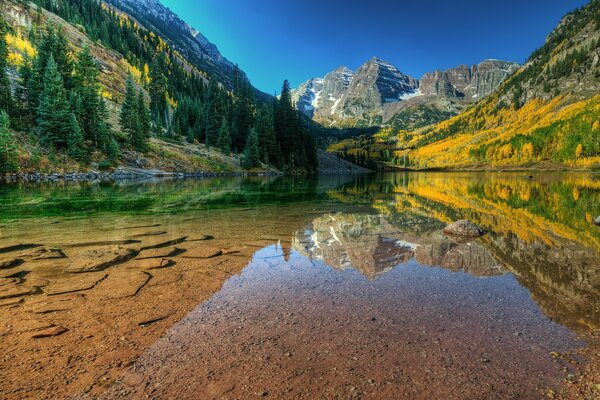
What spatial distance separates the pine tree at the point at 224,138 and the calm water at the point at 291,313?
78471mm

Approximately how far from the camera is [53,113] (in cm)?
5472

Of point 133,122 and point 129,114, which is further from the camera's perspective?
point 129,114

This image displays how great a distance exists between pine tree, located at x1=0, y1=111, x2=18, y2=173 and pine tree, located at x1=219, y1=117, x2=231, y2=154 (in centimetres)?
4852

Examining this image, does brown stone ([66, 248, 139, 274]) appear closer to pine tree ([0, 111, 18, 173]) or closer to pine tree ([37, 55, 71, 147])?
pine tree ([0, 111, 18, 173])

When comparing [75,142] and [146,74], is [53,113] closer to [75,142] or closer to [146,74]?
[75,142]

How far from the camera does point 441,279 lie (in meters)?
9.02

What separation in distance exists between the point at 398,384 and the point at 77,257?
10.7 meters

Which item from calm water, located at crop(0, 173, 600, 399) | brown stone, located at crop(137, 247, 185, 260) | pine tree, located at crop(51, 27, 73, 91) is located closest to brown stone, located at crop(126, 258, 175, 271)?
calm water, located at crop(0, 173, 600, 399)

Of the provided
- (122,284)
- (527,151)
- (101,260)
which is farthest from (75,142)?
(527,151)

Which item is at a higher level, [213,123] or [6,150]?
[213,123]

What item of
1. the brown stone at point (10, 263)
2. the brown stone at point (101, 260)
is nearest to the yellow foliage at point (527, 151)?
the brown stone at point (101, 260)

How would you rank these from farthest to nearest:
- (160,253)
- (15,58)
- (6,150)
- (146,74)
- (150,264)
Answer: (146,74)
(15,58)
(6,150)
(160,253)
(150,264)

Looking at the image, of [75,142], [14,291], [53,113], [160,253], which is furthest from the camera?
[75,142]

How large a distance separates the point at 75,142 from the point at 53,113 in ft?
19.3
